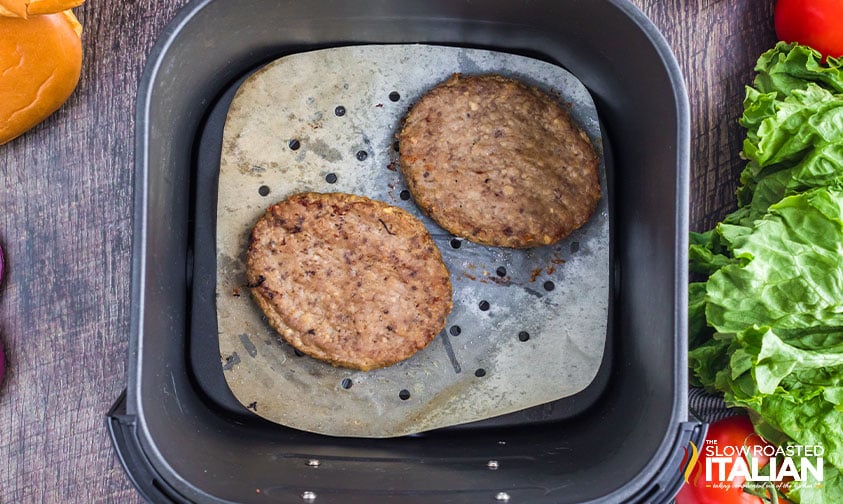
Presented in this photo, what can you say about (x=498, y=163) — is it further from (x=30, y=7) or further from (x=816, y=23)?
(x=30, y=7)

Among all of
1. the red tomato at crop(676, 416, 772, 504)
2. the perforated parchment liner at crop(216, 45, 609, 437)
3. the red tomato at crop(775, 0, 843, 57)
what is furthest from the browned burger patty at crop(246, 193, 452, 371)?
the red tomato at crop(775, 0, 843, 57)

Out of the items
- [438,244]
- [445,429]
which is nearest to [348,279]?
[438,244]

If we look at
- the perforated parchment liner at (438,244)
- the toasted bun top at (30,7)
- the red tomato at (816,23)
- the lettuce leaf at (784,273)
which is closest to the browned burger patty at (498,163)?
the perforated parchment liner at (438,244)

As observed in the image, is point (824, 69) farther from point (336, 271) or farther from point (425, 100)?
point (336, 271)

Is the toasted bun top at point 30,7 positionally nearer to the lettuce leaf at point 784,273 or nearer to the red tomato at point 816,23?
the lettuce leaf at point 784,273

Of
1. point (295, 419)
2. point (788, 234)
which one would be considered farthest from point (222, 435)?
point (788, 234)

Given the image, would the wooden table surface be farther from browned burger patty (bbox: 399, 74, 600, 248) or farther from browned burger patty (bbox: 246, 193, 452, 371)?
browned burger patty (bbox: 399, 74, 600, 248)
